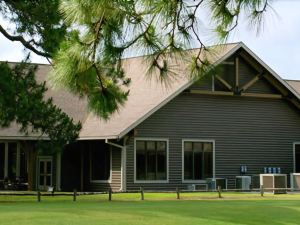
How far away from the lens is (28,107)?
23.9 m

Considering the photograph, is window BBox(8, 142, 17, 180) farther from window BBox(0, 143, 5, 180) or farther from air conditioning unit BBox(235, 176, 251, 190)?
air conditioning unit BBox(235, 176, 251, 190)

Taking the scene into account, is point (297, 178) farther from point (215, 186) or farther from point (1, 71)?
point (1, 71)

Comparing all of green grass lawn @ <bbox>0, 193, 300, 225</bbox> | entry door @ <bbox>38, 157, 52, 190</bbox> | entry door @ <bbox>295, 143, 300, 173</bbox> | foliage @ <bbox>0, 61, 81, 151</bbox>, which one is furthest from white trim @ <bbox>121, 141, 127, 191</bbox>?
entry door @ <bbox>295, 143, 300, 173</bbox>

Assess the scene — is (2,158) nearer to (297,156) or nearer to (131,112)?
(131,112)

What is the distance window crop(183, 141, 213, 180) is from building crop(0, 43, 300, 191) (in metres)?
0.05

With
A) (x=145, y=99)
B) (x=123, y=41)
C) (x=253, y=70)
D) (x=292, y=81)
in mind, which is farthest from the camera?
(x=292, y=81)

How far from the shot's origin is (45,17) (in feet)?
75.6

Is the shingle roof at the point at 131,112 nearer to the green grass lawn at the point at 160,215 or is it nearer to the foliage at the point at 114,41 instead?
the green grass lawn at the point at 160,215

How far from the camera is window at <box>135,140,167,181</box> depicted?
3259 cm

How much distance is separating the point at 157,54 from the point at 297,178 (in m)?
26.0

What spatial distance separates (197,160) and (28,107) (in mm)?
12141

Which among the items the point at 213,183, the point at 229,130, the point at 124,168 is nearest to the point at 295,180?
the point at 229,130

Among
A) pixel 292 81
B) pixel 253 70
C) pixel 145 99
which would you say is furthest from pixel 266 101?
pixel 292 81

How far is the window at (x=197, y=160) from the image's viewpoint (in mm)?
33844
